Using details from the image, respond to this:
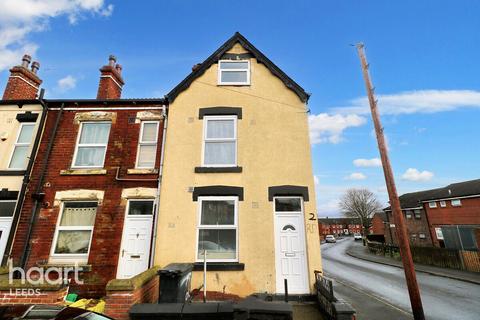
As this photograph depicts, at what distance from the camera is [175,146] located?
30.1 feet

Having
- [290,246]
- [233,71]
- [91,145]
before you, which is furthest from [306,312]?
[91,145]

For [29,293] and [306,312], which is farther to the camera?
[306,312]

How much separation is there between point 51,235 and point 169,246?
4139 mm

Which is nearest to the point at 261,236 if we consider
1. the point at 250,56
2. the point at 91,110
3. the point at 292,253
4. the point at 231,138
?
the point at 292,253

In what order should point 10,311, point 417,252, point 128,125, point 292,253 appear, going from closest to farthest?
point 10,311, point 292,253, point 128,125, point 417,252

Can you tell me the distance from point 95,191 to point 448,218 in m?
32.2

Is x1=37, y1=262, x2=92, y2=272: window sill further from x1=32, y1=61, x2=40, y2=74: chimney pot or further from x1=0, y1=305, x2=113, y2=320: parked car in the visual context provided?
x1=32, y1=61, x2=40, y2=74: chimney pot

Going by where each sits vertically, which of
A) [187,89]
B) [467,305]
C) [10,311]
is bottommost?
[467,305]

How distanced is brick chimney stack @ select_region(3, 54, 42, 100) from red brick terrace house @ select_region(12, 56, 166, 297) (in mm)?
2348

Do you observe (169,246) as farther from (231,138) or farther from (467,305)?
(467,305)

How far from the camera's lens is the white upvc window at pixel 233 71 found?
1005 centimetres

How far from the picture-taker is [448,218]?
26.1 m

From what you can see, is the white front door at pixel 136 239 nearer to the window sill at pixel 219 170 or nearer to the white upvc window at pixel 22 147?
the window sill at pixel 219 170

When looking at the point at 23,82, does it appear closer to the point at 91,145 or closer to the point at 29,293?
the point at 91,145
